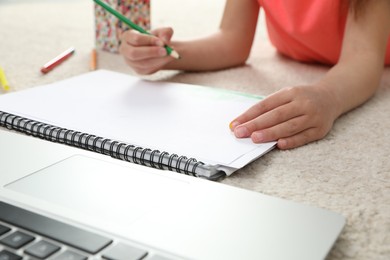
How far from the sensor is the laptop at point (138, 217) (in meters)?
0.32

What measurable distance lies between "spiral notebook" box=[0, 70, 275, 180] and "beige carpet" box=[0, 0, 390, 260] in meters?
0.04

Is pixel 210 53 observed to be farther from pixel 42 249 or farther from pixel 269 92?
pixel 42 249

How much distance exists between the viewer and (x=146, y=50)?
771mm

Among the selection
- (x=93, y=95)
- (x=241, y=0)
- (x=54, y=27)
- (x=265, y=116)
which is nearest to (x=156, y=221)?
(x=265, y=116)

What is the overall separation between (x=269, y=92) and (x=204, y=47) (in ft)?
0.55

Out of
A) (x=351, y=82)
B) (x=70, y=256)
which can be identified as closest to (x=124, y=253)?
(x=70, y=256)

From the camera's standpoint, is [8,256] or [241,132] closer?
[8,256]

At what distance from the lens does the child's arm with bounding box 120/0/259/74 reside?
2.55 feet

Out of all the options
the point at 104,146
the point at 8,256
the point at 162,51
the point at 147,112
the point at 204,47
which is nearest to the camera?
the point at 8,256

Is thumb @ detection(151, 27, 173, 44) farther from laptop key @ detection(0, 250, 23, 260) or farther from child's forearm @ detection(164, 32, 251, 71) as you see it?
laptop key @ detection(0, 250, 23, 260)

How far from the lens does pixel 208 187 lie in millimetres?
407

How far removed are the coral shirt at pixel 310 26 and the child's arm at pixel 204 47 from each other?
0.04 meters

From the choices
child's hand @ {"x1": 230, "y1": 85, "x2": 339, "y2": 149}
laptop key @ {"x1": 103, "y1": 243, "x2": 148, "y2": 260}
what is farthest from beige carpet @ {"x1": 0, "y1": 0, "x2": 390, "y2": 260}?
laptop key @ {"x1": 103, "y1": 243, "x2": 148, "y2": 260}

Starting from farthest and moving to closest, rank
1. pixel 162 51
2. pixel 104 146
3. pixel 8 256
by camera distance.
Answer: pixel 162 51 → pixel 104 146 → pixel 8 256
